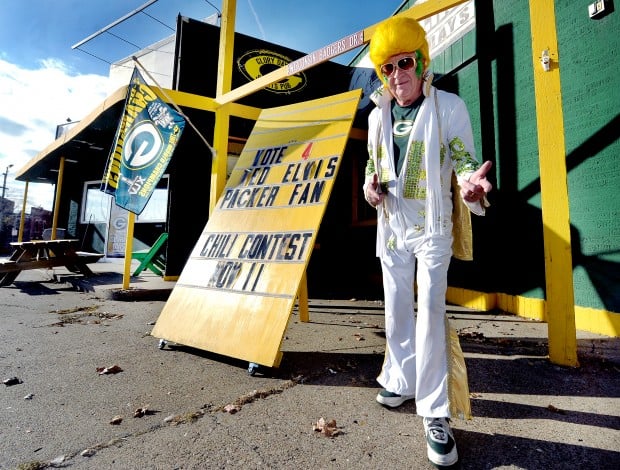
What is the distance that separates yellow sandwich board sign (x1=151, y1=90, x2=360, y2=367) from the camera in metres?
2.70

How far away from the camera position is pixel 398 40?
1874mm

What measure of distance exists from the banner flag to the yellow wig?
9.60 feet

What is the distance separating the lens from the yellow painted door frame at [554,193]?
2613 mm

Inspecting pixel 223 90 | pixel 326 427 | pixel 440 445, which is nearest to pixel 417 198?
pixel 440 445

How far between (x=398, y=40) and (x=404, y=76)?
19 cm

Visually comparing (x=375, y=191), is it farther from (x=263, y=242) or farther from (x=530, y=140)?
(x=530, y=140)

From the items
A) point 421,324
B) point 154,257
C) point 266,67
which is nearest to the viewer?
point 421,324

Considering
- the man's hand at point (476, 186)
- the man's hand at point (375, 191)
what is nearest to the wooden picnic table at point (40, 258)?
the man's hand at point (375, 191)

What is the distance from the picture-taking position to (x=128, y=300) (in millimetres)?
5559

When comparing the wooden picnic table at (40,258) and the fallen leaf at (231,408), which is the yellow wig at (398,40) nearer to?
the fallen leaf at (231,408)

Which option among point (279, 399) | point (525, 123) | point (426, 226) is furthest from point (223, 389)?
point (525, 123)

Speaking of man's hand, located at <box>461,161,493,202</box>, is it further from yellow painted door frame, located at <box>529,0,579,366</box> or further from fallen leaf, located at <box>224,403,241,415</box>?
fallen leaf, located at <box>224,403,241,415</box>

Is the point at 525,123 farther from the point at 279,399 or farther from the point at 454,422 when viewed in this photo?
the point at 279,399

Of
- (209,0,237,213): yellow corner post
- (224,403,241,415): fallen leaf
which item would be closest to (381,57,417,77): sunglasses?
(224,403,241,415): fallen leaf
